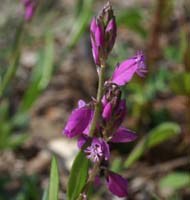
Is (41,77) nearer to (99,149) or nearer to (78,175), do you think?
(78,175)

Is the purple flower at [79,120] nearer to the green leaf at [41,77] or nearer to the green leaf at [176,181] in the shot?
the green leaf at [176,181]

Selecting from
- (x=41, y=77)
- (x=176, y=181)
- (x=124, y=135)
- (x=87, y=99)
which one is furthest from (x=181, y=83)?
(x=124, y=135)

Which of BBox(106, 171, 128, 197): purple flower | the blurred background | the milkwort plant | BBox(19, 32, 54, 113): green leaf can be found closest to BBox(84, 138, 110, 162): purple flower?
the milkwort plant

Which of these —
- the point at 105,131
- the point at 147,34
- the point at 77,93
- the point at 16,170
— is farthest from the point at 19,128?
the point at 105,131

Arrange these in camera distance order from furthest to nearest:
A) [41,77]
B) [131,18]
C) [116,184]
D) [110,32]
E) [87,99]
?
[87,99] → [131,18] → [41,77] → [116,184] → [110,32]

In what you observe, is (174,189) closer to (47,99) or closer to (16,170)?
(16,170)

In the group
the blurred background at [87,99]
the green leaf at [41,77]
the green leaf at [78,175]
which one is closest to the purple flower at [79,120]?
the green leaf at [78,175]

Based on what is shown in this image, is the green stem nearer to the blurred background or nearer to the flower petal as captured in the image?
the flower petal
